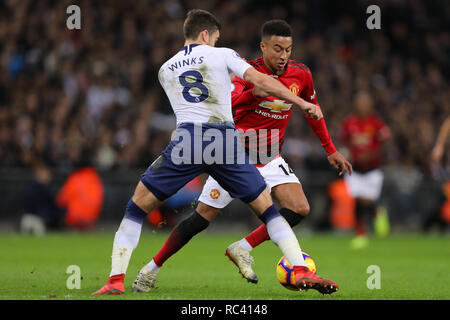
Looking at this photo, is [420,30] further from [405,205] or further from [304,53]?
[405,205]

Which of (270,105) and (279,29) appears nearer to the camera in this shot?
(279,29)

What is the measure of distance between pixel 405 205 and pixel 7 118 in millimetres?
9015

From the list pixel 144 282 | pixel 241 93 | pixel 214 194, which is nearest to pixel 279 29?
pixel 241 93

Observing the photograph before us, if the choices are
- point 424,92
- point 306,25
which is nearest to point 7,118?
point 306,25

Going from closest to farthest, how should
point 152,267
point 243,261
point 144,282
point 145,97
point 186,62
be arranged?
1. point 186,62
2. point 144,282
3. point 152,267
4. point 243,261
5. point 145,97

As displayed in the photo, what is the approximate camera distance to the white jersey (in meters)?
6.47

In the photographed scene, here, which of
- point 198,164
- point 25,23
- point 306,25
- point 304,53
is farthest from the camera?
point 306,25

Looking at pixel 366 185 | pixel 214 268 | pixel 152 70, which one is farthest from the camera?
pixel 152 70

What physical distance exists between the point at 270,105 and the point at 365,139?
7386mm

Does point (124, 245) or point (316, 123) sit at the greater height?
point (316, 123)

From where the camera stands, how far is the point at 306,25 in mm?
22531

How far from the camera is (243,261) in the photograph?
7.66 m

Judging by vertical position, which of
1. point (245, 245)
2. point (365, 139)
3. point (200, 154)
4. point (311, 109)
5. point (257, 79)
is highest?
point (365, 139)

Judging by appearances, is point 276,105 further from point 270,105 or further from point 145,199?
point 145,199
